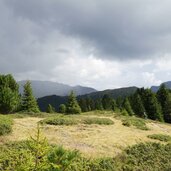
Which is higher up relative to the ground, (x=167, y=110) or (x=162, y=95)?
(x=162, y=95)

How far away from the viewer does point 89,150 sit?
2298cm

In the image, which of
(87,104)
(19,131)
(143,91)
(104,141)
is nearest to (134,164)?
(104,141)

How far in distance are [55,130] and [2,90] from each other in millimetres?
37548

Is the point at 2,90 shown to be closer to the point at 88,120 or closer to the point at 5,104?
the point at 5,104

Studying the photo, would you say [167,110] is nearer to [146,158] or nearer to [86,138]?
[86,138]

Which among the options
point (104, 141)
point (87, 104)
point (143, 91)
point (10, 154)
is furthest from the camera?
point (87, 104)

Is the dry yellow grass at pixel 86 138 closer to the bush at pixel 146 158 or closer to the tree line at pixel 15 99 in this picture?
the bush at pixel 146 158

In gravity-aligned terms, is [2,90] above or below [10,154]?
above

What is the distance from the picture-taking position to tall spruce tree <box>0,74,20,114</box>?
6322 centimetres

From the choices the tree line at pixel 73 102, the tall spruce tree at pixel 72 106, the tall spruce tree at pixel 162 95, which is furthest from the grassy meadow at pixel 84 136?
the tall spruce tree at pixel 162 95

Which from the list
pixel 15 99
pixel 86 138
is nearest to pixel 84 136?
pixel 86 138

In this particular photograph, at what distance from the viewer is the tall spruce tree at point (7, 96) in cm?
6322

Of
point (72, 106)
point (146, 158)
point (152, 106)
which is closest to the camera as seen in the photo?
point (146, 158)

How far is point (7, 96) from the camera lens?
63500 mm
